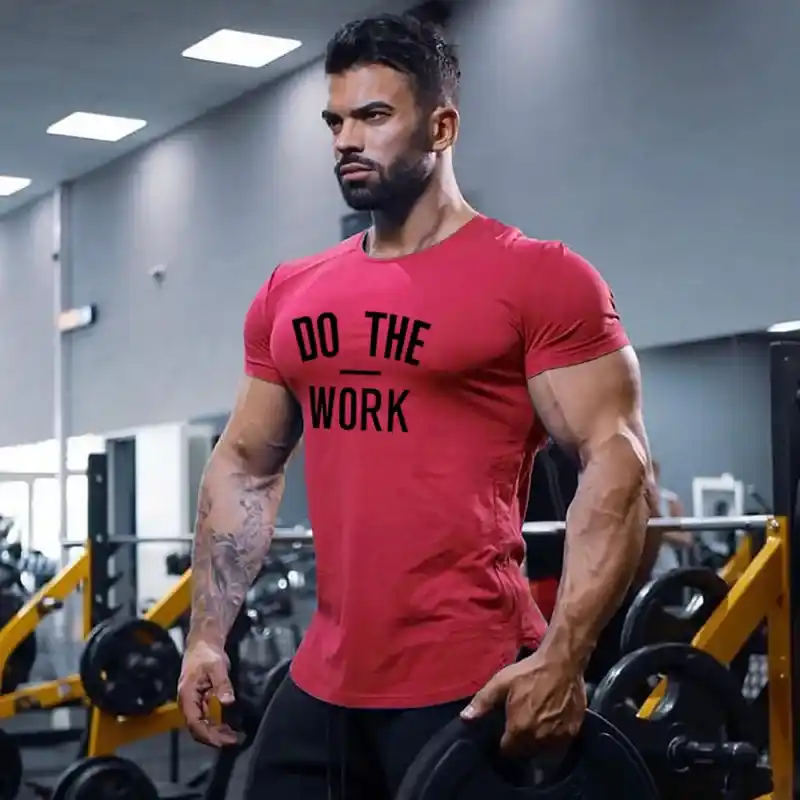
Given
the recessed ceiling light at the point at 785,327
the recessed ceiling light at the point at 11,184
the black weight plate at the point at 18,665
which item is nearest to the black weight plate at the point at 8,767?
the black weight plate at the point at 18,665

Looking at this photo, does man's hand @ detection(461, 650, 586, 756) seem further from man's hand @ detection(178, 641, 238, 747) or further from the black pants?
man's hand @ detection(178, 641, 238, 747)

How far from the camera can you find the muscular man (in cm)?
109

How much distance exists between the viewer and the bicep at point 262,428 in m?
1.32

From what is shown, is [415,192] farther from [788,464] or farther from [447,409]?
[788,464]

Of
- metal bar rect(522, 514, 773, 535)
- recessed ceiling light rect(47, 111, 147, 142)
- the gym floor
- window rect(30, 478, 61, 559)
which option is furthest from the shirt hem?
window rect(30, 478, 61, 559)

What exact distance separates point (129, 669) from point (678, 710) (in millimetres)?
1588

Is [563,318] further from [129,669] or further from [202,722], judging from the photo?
[129,669]

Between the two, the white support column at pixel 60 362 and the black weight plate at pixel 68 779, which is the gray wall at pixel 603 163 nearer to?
the white support column at pixel 60 362

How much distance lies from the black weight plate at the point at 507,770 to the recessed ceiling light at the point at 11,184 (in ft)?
23.5

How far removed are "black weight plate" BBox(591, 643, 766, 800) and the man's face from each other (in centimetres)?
89

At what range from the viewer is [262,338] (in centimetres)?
133

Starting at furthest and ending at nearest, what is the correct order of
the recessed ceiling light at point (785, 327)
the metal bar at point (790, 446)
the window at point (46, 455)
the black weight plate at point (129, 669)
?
the window at point (46, 455) → the recessed ceiling light at point (785, 327) → the black weight plate at point (129, 669) → the metal bar at point (790, 446)

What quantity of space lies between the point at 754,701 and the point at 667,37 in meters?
2.22

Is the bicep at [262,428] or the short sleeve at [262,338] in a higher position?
the short sleeve at [262,338]
